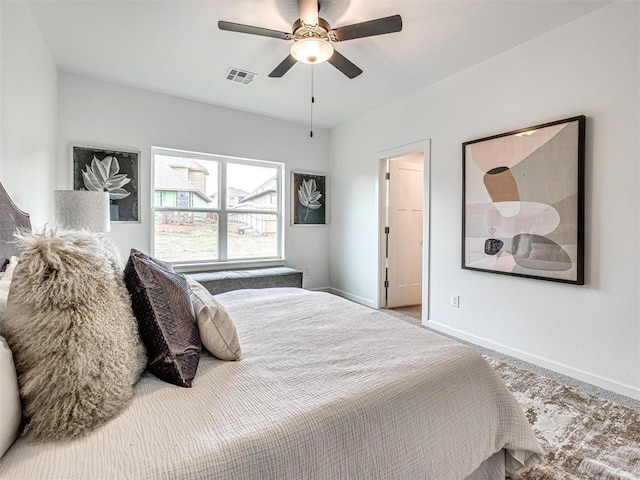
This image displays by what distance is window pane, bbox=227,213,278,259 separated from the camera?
4379 mm

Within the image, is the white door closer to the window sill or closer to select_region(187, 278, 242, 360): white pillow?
the window sill

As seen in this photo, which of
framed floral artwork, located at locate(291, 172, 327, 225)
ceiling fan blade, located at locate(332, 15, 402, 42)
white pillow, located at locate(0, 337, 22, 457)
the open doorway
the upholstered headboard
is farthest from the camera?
framed floral artwork, located at locate(291, 172, 327, 225)

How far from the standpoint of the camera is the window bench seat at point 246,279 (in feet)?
12.0

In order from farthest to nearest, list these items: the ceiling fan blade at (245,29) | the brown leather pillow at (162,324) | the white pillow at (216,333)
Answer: the ceiling fan blade at (245,29) < the white pillow at (216,333) < the brown leather pillow at (162,324)

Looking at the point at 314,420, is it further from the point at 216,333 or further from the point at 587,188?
the point at 587,188

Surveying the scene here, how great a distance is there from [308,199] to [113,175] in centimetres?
253

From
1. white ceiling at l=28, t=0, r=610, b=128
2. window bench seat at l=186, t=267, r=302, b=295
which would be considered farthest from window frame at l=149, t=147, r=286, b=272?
white ceiling at l=28, t=0, r=610, b=128

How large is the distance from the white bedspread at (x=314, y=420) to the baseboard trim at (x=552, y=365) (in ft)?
4.58

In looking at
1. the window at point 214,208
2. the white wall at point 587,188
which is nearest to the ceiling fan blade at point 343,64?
the white wall at point 587,188

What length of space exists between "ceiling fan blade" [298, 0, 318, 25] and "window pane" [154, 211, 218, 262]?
2770 mm

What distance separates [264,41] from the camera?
2637 millimetres

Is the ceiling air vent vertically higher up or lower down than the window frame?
higher up

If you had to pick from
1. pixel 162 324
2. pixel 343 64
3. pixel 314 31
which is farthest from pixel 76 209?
pixel 343 64

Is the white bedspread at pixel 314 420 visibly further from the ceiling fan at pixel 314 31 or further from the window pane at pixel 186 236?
the window pane at pixel 186 236
